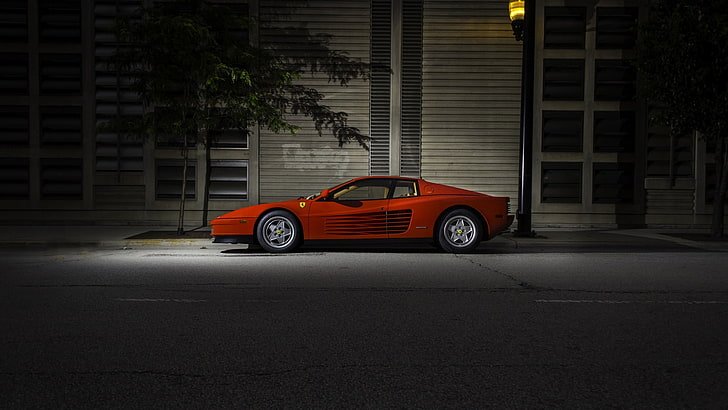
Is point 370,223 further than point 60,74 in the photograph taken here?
No

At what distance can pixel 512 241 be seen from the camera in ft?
43.5

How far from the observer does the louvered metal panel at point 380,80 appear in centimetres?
1778

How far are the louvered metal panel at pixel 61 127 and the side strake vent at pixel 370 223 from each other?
368 inches

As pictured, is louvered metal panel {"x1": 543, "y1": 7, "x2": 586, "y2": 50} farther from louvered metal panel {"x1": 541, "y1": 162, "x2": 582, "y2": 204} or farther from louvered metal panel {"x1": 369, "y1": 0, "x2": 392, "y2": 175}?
louvered metal panel {"x1": 369, "y1": 0, "x2": 392, "y2": 175}

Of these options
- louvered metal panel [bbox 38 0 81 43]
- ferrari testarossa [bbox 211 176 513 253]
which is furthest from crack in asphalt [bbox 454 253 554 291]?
louvered metal panel [bbox 38 0 81 43]

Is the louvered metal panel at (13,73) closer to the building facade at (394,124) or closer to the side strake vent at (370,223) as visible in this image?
the building facade at (394,124)

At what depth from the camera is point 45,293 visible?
748 centimetres

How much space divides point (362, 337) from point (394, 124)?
12753 millimetres

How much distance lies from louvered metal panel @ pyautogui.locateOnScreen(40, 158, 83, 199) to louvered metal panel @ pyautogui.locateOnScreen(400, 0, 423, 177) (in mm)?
8383

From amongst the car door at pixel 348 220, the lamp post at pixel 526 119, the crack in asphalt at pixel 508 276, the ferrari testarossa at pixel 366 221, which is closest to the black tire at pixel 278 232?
the ferrari testarossa at pixel 366 221

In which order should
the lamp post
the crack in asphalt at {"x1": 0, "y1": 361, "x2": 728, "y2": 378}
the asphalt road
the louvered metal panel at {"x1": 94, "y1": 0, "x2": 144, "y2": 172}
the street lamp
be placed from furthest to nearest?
the louvered metal panel at {"x1": 94, "y1": 0, "x2": 144, "y2": 172} < the street lamp < the lamp post < the crack in asphalt at {"x1": 0, "y1": 361, "x2": 728, "y2": 378} < the asphalt road

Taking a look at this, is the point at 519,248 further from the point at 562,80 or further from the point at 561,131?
the point at 562,80

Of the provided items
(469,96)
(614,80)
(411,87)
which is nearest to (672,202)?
(614,80)

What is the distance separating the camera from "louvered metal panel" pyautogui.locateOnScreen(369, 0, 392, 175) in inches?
700
